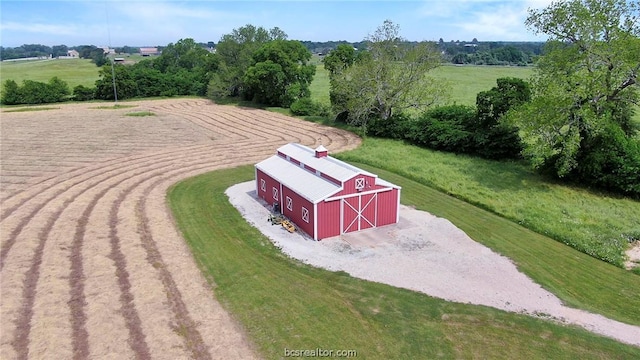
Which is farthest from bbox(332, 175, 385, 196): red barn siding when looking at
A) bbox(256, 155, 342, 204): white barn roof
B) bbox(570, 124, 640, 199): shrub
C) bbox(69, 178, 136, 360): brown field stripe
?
bbox(570, 124, 640, 199): shrub

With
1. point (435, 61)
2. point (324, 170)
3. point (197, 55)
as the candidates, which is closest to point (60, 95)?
point (197, 55)

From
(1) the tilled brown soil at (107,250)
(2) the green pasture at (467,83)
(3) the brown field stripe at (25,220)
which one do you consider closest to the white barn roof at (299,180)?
(1) the tilled brown soil at (107,250)

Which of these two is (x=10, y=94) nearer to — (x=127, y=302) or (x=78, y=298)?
(x=78, y=298)

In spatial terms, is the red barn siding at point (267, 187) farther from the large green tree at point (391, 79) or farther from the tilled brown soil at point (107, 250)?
the large green tree at point (391, 79)

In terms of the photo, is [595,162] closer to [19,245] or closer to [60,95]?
[19,245]

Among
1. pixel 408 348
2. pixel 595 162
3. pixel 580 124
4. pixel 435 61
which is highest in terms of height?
pixel 435 61

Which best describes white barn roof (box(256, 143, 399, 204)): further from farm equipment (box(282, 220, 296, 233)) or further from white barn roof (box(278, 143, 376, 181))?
farm equipment (box(282, 220, 296, 233))
